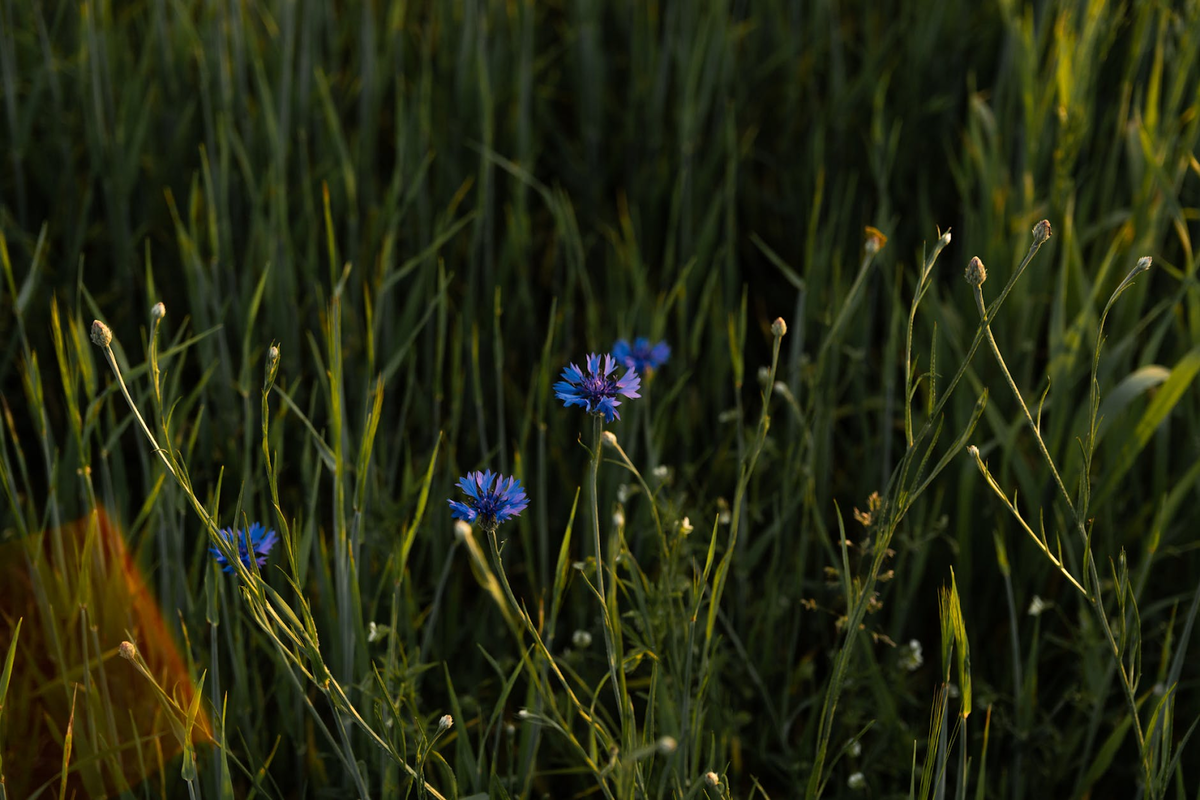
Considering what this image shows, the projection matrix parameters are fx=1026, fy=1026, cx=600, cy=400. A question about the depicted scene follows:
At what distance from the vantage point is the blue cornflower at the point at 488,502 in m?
0.80

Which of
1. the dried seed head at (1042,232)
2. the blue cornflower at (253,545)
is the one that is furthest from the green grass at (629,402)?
the dried seed head at (1042,232)

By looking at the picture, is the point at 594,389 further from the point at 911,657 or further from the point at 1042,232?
the point at 911,657

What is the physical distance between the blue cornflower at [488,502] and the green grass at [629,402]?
0.04 metres

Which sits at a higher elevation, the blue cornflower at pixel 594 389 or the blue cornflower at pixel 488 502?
the blue cornflower at pixel 594 389

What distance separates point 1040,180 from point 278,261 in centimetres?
123

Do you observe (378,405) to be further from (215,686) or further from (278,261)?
(278,261)

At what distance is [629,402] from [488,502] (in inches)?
24.3

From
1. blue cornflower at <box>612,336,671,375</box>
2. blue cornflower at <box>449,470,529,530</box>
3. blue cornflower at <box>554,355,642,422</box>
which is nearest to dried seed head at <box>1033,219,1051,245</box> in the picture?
blue cornflower at <box>554,355,642,422</box>

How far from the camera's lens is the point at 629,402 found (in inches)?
55.4

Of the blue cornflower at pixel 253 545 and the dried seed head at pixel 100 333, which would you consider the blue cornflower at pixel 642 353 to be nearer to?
the blue cornflower at pixel 253 545

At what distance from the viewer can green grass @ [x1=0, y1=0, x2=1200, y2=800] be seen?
40.8 inches

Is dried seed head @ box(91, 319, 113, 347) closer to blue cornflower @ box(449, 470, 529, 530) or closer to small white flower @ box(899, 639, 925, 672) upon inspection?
blue cornflower @ box(449, 470, 529, 530)

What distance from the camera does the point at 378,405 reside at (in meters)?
0.93

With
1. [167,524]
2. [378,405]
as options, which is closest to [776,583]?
[378,405]
